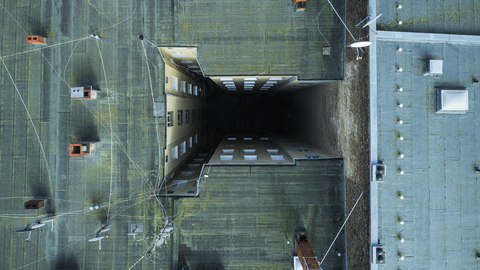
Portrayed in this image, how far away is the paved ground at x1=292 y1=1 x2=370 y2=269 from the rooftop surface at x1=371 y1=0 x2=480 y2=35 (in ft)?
5.09

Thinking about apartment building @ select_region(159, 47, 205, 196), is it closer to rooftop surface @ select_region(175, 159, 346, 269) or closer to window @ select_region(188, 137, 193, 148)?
window @ select_region(188, 137, 193, 148)

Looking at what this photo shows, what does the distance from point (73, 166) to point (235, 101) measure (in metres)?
22.8

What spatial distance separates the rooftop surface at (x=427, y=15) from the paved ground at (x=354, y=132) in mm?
1552

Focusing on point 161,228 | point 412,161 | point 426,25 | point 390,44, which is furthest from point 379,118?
point 161,228

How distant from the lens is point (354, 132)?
15.1m

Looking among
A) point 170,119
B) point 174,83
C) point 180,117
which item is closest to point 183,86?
point 174,83

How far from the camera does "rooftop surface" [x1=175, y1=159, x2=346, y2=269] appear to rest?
1723 centimetres

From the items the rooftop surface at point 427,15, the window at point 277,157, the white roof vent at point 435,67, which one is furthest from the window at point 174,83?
the white roof vent at point 435,67

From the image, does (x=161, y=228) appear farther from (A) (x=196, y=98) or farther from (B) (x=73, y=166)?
(A) (x=196, y=98)

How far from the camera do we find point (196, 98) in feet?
89.7

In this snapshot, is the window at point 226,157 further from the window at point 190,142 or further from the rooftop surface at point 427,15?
the rooftop surface at point 427,15

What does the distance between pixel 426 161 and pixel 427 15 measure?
31.5 ft

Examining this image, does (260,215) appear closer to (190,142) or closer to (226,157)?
(226,157)

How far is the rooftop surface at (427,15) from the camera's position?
14031mm
